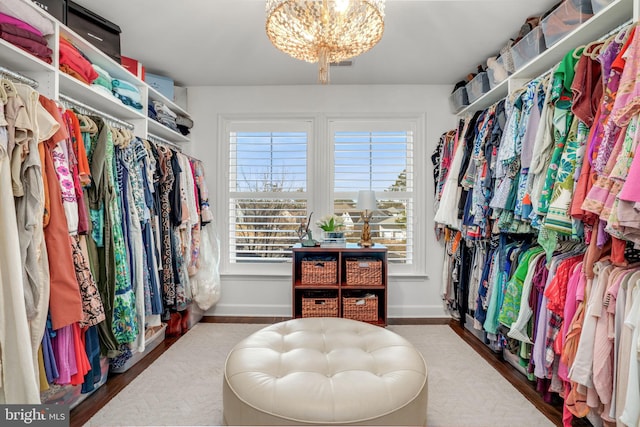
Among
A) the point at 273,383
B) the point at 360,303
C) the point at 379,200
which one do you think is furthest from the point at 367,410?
the point at 379,200

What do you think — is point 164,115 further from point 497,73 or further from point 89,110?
point 497,73

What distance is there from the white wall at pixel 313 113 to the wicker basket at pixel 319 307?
24.4 inches

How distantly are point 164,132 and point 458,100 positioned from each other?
2722 mm

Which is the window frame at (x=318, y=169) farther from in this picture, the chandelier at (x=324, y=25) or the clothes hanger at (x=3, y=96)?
the clothes hanger at (x=3, y=96)

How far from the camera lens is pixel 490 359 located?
7.85 ft

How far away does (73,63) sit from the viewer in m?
1.81

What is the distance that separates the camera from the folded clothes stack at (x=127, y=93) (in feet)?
7.39

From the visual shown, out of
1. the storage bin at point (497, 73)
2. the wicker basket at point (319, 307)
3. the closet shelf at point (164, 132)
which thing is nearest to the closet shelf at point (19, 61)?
the closet shelf at point (164, 132)

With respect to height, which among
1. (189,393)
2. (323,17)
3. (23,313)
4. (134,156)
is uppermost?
(323,17)

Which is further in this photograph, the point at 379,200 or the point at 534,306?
the point at 379,200

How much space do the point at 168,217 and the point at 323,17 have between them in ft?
5.86

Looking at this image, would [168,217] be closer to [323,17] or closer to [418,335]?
[323,17]

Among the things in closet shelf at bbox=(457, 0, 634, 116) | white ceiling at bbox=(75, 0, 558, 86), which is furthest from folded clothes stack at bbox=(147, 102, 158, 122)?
closet shelf at bbox=(457, 0, 634, 116)

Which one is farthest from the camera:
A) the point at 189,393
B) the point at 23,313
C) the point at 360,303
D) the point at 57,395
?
the point at 360,303
